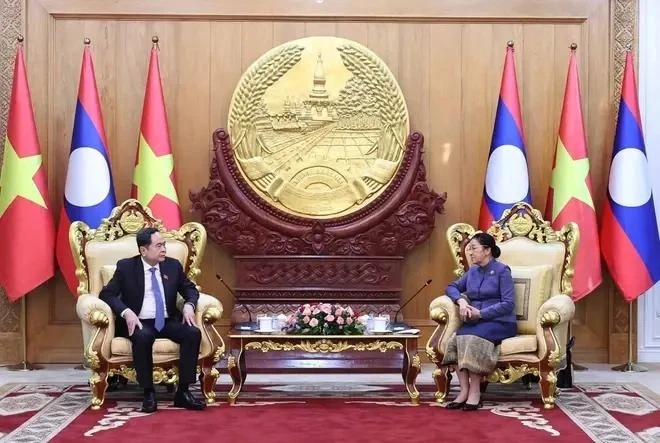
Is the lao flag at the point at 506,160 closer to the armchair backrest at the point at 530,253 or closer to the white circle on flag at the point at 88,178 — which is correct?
the armchair backrest at the point at 530,253

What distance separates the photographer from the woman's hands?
5527 mm

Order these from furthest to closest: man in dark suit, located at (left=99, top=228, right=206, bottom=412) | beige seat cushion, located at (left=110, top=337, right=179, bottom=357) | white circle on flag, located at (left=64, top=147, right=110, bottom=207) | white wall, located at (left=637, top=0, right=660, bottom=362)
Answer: white wall, located at (left=637, top=0, right=660, bottom=362) < white circle on flag, located at (left=64, top=147, right=110, bottom=207) < beige seat cushion, located at (left=110, top=337, right=179, bottom=357) < man in dark suit, located at (left=99, top=228, right=206, bottom=412)

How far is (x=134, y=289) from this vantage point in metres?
5.59

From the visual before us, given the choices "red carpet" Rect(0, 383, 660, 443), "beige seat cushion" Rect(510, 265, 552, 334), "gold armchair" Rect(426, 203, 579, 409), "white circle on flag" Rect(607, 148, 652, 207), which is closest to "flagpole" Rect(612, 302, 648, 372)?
"white circle on flag" Rect(607, 148, 652, 207)

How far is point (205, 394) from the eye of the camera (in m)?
5.57

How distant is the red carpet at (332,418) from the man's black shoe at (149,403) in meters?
0.05

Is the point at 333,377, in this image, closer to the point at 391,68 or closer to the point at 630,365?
the point at 630,365

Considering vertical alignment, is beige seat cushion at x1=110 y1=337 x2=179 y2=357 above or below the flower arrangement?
below

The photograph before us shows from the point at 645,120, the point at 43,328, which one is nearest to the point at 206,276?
the point at 43,328

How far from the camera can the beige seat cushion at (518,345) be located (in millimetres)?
5570

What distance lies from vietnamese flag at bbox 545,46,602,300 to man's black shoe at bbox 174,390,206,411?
284 cm

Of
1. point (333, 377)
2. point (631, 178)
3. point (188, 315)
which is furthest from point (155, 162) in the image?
point (631, 178)

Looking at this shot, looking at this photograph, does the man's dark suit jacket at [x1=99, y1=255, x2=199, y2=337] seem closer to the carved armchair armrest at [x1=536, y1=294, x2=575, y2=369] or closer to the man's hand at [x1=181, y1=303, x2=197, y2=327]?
the man's hand at [x1=181, y1=303, x2=197, y2=327]

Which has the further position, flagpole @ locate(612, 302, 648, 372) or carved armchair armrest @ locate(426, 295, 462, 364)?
flagpole @ locate(612, 302, 648, 372)
